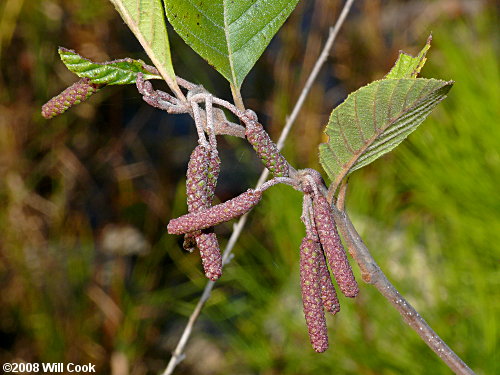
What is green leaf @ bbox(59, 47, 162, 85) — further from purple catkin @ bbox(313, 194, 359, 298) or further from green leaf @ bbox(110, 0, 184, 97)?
purple catkin @ bbox(313, 194, 359, 298)

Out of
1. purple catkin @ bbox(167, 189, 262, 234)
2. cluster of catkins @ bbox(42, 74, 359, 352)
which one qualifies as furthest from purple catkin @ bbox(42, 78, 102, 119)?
purple catkin @ bbox(167, 189, 262, 234)

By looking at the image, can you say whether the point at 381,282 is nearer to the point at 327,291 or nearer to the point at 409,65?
the point at 327,291

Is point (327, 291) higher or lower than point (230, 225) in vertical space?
higher

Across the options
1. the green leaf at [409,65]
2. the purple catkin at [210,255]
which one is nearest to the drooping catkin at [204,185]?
the purple catkin at [210,255]

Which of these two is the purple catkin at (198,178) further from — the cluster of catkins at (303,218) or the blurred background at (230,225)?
the blurred background at (230,225)

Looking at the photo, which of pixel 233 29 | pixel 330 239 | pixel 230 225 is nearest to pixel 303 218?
pixel 330 239
